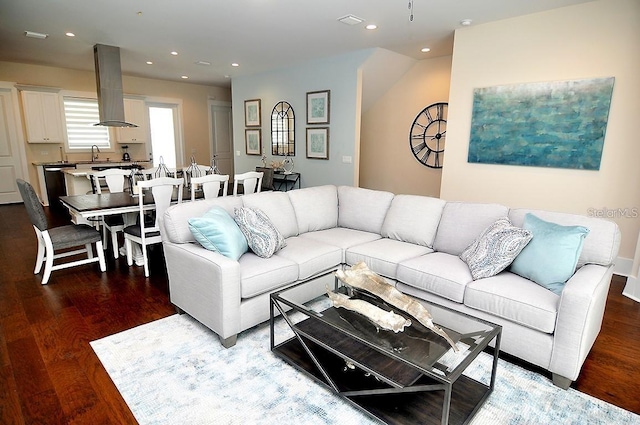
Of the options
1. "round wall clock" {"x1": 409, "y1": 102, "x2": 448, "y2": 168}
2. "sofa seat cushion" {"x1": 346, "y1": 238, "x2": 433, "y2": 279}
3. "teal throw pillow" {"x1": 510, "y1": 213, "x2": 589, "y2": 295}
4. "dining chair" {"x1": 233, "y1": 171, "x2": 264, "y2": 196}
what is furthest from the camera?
"round wall clock" {"x1": 409, "y1": 102, "x2": 448, "y2": 168}

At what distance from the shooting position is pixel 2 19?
410 cm

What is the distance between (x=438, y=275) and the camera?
7.89 ft

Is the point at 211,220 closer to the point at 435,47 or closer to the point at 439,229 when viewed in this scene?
the point at 439,229

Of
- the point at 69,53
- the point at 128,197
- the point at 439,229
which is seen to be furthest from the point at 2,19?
the point at 439,229

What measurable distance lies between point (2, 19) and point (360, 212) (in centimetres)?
484

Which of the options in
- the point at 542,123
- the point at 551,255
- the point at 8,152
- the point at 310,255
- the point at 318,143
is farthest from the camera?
the point at 8,152

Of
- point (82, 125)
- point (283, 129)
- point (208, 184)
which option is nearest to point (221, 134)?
point (82, 125)

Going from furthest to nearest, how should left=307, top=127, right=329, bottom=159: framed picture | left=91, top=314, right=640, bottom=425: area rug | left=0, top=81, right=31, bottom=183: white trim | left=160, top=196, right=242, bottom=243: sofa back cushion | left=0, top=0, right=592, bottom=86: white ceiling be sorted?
left=0, top=81, right=31, bottom=183: white trim < left=307, top=127, right=329, bottom=159: framed picture < left=0, top=0, right=592, bottom=86: white ceiling < left=160, top=196, right=242, bottom=243: sofa back cushion < left=91, top=314, right=640, bottom=425: area rug

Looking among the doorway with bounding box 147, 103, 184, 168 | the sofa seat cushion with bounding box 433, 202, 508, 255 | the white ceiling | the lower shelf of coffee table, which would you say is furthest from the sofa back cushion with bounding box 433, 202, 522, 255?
the doorway with bounding box 147, 103, 184, 168

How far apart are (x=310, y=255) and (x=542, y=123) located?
3019mm

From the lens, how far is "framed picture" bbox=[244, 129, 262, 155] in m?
7.38

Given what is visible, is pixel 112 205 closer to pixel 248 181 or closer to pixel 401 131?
pixel 248 181

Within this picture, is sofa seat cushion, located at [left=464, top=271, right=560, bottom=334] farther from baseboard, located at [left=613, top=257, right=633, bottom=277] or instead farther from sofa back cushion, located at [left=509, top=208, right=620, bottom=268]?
baseboard, located at [left=613, top=257, right=633, bottom=277]

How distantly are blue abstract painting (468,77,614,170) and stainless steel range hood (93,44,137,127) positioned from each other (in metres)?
5.28
